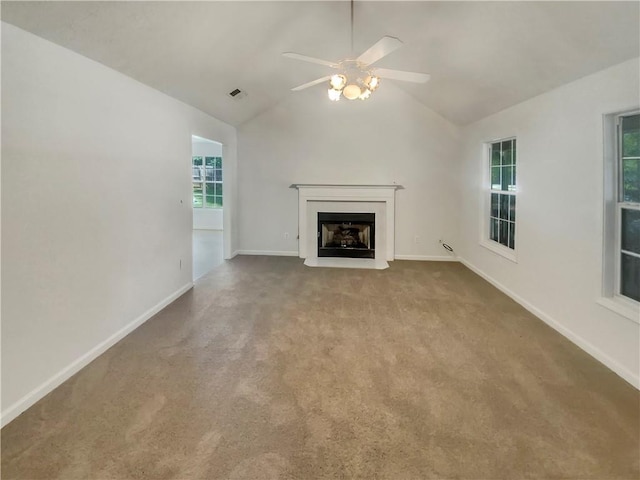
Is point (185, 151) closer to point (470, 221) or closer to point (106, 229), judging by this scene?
point (106, 229)

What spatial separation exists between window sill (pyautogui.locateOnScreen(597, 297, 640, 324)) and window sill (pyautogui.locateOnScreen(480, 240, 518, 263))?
145 centimetres

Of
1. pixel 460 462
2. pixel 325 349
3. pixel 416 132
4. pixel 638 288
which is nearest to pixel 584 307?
pixel 638 288

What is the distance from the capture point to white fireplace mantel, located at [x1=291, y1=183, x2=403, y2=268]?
242 inches

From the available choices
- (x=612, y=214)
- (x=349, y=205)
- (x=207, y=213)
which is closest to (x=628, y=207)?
(x=612, y=214)

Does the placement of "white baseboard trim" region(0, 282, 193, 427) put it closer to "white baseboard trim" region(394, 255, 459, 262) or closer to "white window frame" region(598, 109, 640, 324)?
"white window frame" region(598, 109, 640, 324)

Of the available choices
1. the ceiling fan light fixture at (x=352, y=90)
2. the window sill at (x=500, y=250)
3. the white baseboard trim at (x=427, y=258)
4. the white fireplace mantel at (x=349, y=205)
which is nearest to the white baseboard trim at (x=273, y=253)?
the white fireplace mantel at (x=349, y=205)

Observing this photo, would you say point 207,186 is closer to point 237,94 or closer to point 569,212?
point 237,94

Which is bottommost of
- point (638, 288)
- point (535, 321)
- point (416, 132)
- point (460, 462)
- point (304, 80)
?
point (460, 462)

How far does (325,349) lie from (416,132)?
14.5 feet

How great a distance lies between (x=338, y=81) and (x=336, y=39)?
1.61 metres

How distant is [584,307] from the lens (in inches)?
116

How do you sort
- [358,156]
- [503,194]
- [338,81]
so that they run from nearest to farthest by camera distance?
[338,81]
[503,194]
[358,156]

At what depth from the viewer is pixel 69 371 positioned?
2.51 metres

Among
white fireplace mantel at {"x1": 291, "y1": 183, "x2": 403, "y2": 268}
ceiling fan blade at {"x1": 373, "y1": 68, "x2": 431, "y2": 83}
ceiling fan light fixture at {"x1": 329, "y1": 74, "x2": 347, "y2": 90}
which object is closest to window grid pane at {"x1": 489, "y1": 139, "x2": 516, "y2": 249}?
white fireplace mantel at {"x1": 291, "y1": 183, "x2": 403, "y2": 268}
